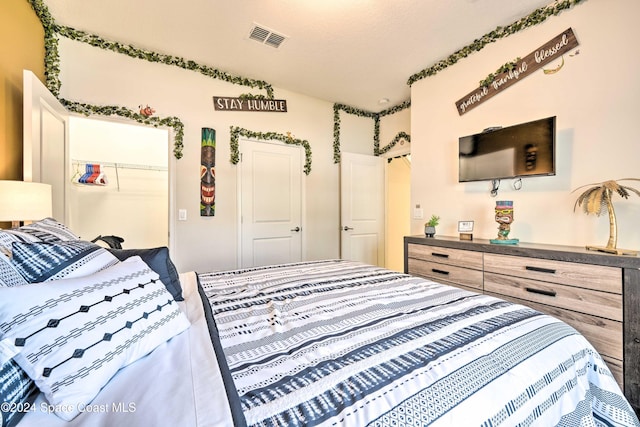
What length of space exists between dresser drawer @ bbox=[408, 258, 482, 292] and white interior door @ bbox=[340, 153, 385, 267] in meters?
1.29

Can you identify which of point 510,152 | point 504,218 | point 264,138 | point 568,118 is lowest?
point 504,218

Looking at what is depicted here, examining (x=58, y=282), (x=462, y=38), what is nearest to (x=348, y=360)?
(x=58, y=282)

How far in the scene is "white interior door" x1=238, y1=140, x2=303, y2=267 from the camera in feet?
10.8

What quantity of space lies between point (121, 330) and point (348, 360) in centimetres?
63

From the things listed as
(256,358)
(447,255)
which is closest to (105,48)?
(256,358)

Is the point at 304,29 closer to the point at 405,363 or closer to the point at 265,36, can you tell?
the point at 265,36

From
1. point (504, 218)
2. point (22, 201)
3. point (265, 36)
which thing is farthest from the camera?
point (265, 36)

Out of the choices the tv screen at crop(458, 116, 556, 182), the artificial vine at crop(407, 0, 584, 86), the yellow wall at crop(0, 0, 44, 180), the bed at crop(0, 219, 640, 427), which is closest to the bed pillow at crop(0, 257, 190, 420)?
the bed at crop(0, 219, 640, 427)

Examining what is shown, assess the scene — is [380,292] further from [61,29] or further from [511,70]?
[61,29]

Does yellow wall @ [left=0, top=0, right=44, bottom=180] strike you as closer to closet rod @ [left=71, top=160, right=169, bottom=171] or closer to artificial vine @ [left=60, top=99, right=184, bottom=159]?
artificial vine @ [left=60, top=99, right=184, bottom=159]

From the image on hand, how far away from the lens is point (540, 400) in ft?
2.63

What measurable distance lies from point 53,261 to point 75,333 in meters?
0.31

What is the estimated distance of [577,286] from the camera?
1.67 meters

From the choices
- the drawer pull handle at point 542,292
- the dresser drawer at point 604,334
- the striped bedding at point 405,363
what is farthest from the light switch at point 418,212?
the striped bedding at point 405,363
